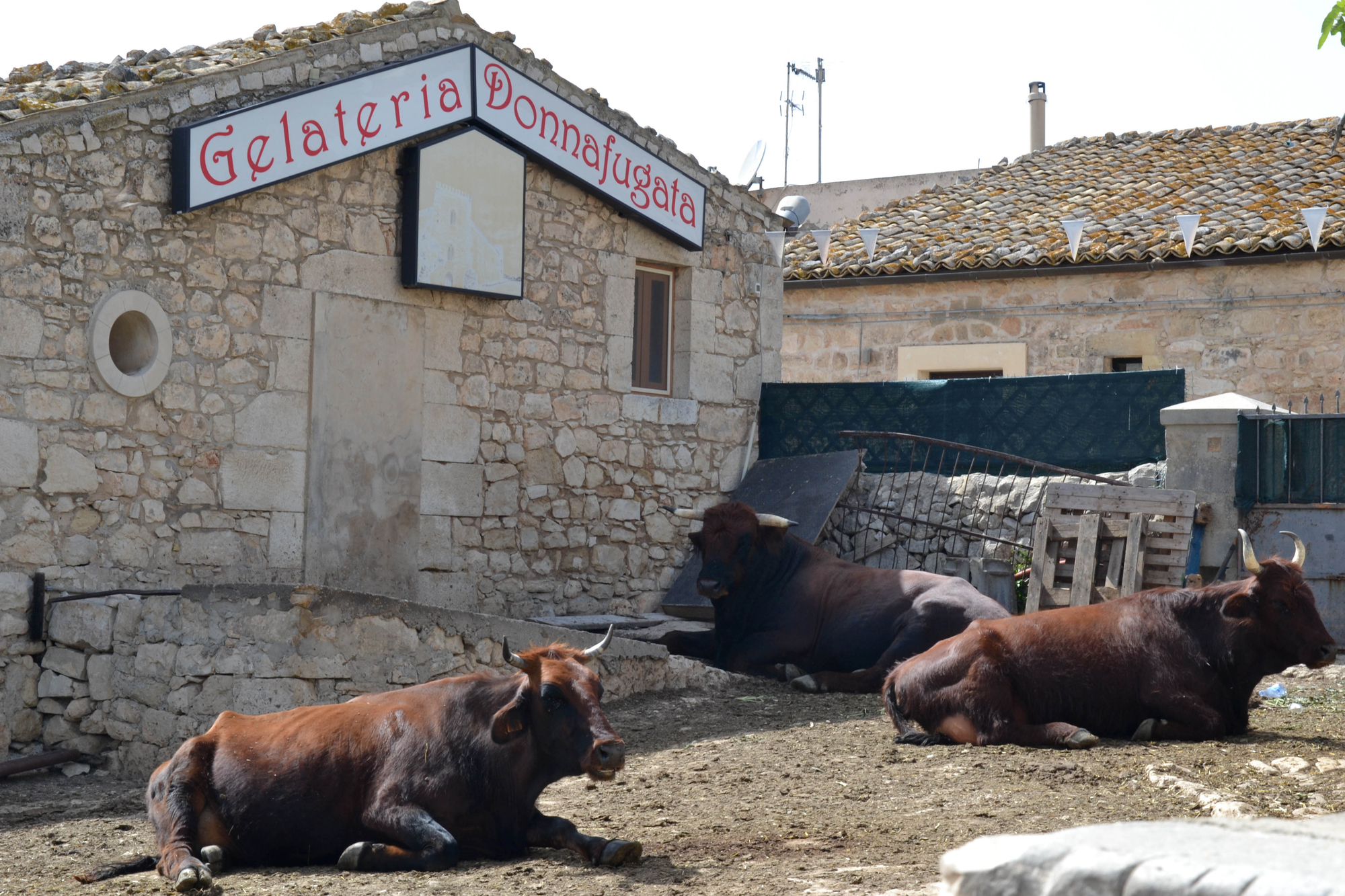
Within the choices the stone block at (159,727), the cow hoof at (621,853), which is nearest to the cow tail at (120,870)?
the cow hoof at (621,853)

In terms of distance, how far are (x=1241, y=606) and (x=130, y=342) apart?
22.9 ft

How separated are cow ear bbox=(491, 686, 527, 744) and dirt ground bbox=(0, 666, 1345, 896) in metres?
0.47

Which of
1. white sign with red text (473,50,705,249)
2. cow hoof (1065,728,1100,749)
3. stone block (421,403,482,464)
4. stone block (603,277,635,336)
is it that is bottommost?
cow hoof (1065,728,1100,749)

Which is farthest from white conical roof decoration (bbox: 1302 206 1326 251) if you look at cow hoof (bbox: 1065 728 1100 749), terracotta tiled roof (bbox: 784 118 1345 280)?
cow hoof (bbox: 1065 728 1100 749)

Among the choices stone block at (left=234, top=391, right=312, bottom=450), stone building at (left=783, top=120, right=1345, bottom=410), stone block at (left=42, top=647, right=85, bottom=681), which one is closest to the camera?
stone block at (left=42, top=647, right=85, bottom=681)

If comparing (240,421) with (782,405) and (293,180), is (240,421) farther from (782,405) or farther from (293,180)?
(782,405)

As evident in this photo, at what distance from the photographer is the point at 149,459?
905cm

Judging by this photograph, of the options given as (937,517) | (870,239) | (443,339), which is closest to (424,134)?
(443,339)

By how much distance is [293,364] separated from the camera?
9.76 meters

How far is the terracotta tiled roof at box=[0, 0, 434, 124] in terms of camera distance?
29.4 ft

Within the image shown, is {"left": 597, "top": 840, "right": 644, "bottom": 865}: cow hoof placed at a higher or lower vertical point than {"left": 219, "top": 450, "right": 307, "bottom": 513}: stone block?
lower

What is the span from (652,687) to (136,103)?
5034 millimetres

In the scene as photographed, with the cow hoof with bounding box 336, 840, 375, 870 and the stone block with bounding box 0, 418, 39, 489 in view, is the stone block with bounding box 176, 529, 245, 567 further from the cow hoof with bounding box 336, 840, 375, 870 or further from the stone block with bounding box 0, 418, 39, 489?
the cow hoof with bounding box 336, 840, 375, 870

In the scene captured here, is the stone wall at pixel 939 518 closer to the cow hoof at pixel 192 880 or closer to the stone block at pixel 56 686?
the stone block at pixel 56 686
